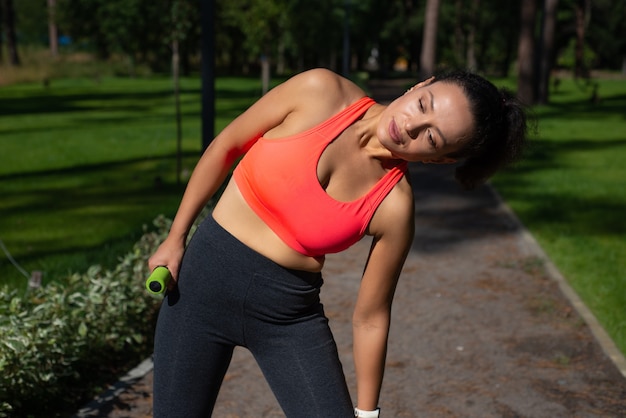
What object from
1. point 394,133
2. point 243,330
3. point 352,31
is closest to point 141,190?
point 243,330

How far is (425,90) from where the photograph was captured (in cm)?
206

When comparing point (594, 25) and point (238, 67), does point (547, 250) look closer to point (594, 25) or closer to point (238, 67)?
point (238, 67)

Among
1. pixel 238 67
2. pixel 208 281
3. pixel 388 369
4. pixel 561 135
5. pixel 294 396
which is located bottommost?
pixel 238 67

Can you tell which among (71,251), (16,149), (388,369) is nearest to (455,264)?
(388,369)

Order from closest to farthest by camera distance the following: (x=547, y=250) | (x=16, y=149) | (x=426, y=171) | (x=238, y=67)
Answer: (x=547, y=250) < (x=426, y=171) < (x=16, y=149) < (x=238, y=67)

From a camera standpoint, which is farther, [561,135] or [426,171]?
[561,135]

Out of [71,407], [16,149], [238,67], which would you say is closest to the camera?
[71,407]

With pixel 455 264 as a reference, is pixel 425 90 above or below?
above

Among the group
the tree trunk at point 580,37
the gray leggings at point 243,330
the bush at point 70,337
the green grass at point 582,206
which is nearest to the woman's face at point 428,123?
the gray leggings at point 243,330

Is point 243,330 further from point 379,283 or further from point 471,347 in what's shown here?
point 471,347

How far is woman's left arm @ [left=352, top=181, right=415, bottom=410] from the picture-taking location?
2111 mm

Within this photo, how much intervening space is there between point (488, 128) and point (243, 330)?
0.87 meters

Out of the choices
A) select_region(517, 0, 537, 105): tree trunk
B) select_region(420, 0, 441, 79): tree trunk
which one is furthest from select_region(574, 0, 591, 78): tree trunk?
select_region(420, 0, 441, 79): tree trunk

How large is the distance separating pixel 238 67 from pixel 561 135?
162 ft
